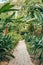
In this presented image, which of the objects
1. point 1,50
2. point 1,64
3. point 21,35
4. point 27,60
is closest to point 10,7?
point 1,50

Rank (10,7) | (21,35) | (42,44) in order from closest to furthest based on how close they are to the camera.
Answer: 1. (10,7)
2. (42,44)
3. (21,35)

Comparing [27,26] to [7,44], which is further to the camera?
[27,26]

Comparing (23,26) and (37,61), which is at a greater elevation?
(37,61)

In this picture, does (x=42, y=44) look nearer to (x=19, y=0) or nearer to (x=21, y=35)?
(x=21, y=35)

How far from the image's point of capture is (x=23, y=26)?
1042 cm

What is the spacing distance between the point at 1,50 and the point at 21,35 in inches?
206

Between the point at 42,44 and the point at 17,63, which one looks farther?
the point at 17,63

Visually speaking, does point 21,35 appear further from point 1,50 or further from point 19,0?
point 1,50

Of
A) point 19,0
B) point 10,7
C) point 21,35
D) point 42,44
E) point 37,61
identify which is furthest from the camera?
point 19,0

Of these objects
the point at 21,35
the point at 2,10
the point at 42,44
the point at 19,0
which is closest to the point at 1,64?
the point at 42,44

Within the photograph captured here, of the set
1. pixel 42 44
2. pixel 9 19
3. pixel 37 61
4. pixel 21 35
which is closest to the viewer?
pixel 9 19

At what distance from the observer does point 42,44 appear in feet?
16.1

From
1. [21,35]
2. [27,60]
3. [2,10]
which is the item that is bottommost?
[21,35]

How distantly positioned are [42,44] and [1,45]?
1025 millimetres
